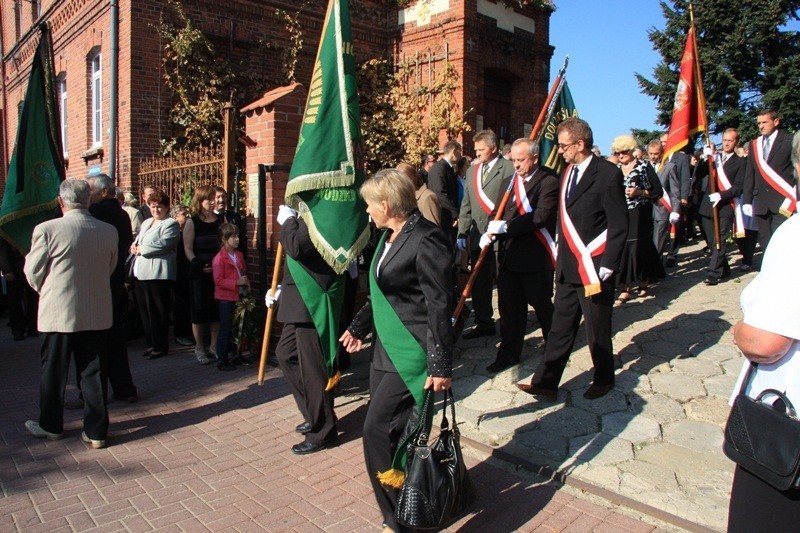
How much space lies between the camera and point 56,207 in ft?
24.0

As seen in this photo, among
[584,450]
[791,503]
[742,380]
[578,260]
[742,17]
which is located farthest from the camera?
[742,17]

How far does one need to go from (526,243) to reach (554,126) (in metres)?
1.46

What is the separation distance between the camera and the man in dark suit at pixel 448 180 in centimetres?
678

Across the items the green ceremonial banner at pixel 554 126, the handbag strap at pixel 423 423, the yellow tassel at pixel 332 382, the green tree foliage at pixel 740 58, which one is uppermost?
the green tree foliage at pixel 740 58

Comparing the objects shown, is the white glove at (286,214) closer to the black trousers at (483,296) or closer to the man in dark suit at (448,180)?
the man in dark suit at (448,180)

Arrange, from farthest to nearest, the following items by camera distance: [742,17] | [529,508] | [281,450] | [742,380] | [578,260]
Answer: [742,17]
[578,260]
[281,450]
[529,508]
[742,380]

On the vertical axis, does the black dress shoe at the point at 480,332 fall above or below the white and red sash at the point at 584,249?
below

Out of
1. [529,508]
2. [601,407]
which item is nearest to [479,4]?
[601,407]

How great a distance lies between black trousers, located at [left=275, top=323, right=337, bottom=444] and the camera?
14.5 feet

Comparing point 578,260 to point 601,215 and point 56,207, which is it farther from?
point 56,207

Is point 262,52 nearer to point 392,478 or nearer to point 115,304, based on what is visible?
point 115,304

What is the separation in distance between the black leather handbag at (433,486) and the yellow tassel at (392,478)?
125 mm

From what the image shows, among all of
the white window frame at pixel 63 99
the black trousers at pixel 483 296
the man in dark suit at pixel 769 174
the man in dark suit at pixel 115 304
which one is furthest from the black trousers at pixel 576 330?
the white window frame at pixel 63 99

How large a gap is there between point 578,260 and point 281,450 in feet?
8.59
